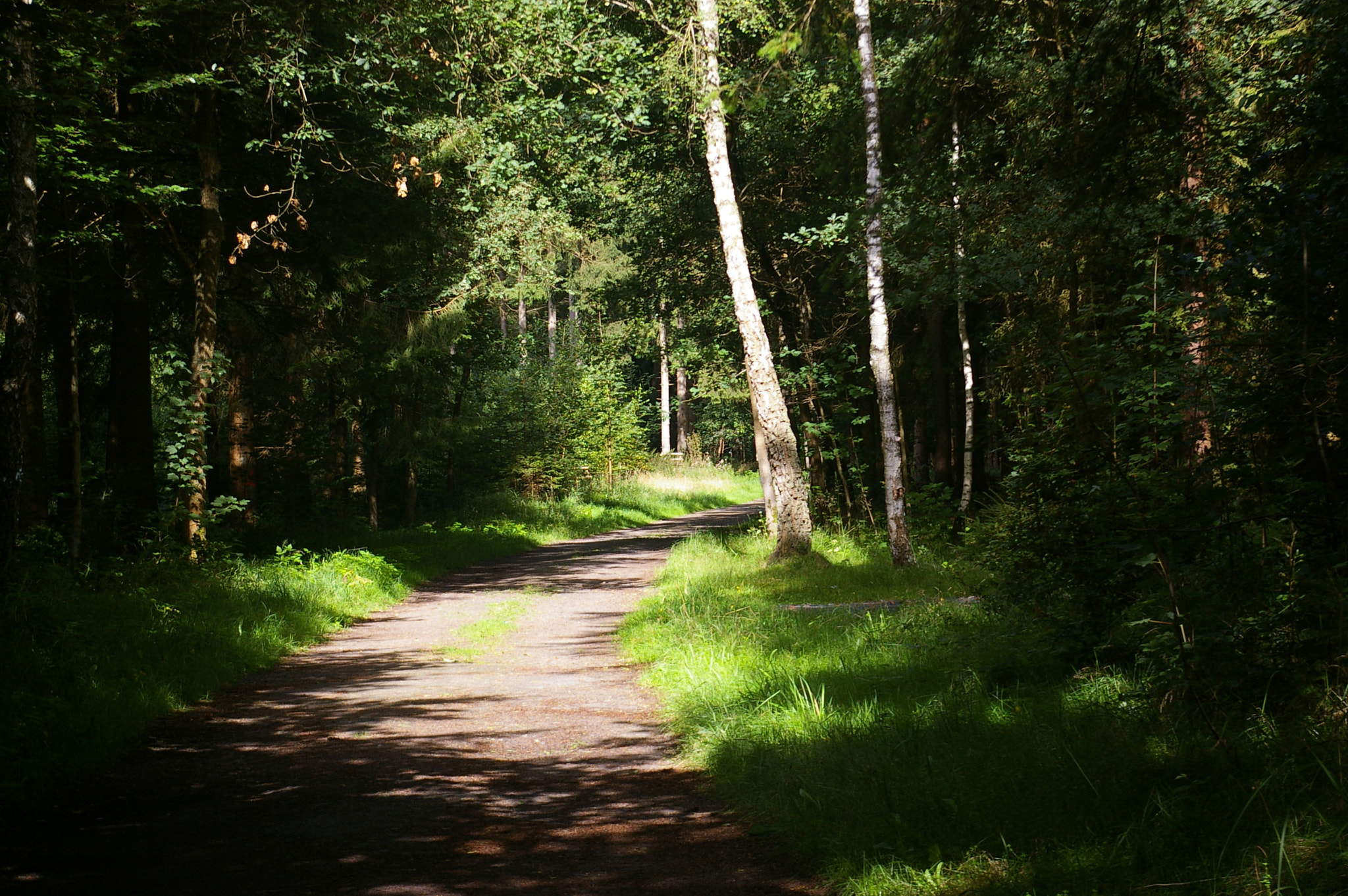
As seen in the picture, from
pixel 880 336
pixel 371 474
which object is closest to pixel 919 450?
pixel 880 336

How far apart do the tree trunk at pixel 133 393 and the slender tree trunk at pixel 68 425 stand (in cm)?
63

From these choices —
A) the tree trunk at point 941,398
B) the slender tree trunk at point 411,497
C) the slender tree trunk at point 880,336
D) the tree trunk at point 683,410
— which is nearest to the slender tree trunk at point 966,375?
the tree trunk at point 941,398

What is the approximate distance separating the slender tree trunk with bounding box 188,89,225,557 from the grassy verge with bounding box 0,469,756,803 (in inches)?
35.6

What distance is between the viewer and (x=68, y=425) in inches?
477

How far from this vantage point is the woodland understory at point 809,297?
15.0ft

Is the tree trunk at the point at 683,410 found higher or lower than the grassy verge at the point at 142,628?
higher

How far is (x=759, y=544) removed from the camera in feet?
53.8

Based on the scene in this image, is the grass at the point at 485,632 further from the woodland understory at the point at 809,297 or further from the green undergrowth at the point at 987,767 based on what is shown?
the green undergrowth at the point at 987,767

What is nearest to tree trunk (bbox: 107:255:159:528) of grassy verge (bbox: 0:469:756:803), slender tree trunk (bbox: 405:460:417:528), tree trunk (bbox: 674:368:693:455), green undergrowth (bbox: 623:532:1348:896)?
grassy verge (bbox: 0:469:756:803)

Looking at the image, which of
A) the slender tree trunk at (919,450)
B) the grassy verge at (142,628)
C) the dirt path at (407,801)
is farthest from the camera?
the slender tree trunk at (919,450)

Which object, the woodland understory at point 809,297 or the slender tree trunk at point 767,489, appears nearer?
the woodland understory at point 809,297

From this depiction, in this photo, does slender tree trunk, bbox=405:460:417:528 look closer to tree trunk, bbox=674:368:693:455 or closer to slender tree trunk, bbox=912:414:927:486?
slender tree trunk, bbox=912:414:927:486

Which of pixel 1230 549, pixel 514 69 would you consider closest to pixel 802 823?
pixel 1230 549

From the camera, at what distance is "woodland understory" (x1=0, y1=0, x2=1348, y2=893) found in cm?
457
